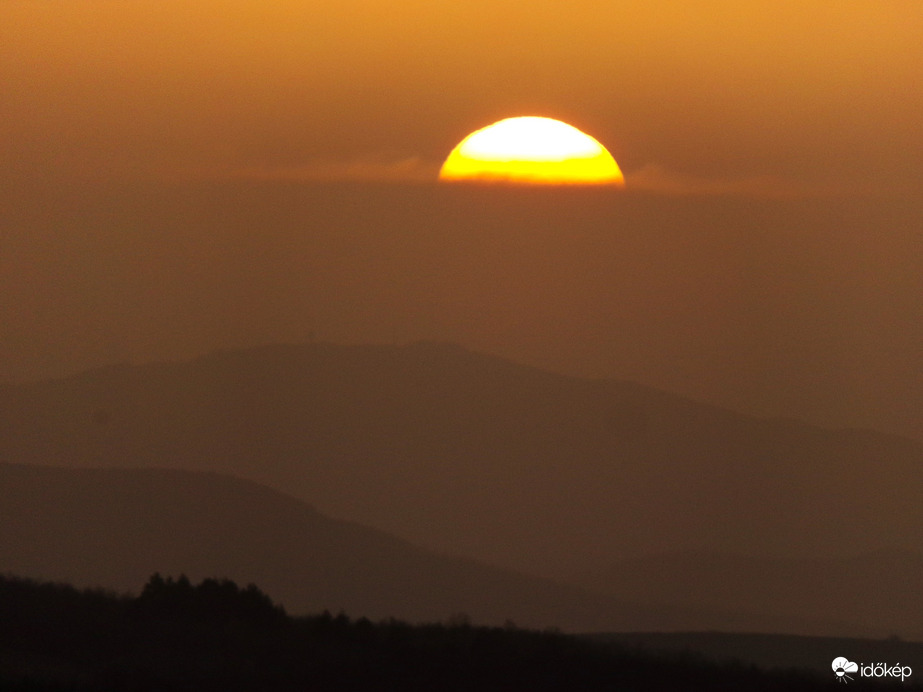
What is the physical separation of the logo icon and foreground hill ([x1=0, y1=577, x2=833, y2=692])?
38 cm

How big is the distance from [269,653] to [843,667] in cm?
534

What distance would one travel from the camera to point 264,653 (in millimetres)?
6844

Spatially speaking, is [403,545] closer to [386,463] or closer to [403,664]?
[386,463]

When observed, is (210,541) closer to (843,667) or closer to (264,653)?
(264,653)

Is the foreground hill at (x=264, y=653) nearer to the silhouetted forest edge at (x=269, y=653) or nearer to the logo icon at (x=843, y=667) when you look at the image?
the silhouetted forest edge at (x=269, y=653)

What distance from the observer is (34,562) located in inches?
402

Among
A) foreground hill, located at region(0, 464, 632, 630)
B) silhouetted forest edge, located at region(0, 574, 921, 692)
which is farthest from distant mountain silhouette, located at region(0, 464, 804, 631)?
silhouetted forest edge, located at region(0, 574, 921, 692)

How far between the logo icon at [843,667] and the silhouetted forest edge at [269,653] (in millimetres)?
329

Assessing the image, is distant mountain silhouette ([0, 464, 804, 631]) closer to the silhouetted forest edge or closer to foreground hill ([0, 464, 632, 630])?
foreground hill ([0, 464, 632, 630])

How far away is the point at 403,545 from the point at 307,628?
15.3 ft

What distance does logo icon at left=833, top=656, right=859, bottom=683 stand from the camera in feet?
26.0

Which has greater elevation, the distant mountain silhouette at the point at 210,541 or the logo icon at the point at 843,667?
the distant mountain silhouette at the point at 210,541

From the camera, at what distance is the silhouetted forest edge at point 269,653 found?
6367 mm

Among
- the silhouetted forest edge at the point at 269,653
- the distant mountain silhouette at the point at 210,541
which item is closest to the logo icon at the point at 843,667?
the silhouetted forest edge at the point at 269,653
